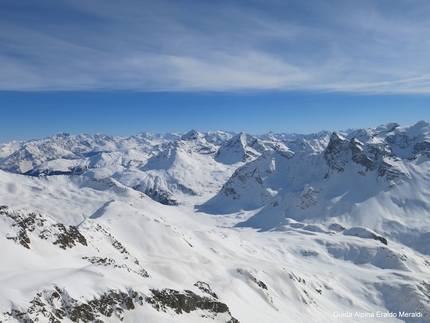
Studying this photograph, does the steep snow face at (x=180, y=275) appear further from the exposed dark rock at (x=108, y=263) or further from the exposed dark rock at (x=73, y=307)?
the exposed dark rock at (x=108, y=263)

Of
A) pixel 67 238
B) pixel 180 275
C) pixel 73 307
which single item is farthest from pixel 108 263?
pixel 180 275

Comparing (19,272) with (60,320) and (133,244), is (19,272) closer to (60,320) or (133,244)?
(60,320)

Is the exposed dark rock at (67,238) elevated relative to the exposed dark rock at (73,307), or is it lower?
lower

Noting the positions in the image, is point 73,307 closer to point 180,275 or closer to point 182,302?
point 182,302

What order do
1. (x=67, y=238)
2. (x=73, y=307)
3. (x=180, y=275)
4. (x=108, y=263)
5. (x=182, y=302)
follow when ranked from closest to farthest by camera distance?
(x=73, y=307)
(x=182, y=302)
(x=108, y=263)
(x=67, y=238)
(x=180, y=275)

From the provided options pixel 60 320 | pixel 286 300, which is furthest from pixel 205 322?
pixel 286 300

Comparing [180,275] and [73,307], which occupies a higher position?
[73,307]

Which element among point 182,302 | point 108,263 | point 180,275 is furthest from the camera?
point 180,275

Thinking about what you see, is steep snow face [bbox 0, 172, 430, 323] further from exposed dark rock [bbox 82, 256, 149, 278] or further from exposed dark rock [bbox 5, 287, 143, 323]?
exposed dark rock [bbox 82, 256, 149, 278]

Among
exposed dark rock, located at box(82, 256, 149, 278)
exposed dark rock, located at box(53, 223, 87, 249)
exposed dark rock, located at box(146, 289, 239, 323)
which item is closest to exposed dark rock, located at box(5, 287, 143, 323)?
exposed dark rock, located at box(146, 289, 239, 323)

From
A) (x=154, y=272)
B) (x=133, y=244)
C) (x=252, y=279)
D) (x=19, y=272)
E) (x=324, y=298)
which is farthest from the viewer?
(x=324, y=298)

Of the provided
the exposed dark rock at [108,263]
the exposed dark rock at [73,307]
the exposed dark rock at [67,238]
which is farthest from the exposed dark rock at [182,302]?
the exposed dark rock at [67,238]
